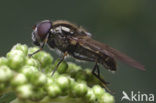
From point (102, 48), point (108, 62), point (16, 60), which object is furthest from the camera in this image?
point (108, 62)

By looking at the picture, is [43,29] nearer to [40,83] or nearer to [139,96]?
[40,83]

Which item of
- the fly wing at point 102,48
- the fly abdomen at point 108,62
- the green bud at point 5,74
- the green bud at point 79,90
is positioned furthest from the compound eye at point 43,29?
the green bud at point 5,74

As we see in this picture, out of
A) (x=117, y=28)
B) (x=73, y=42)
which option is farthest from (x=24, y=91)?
(x=117, y=28)

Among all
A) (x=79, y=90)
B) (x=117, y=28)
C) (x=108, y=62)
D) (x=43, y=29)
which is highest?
(x=117, y=28)

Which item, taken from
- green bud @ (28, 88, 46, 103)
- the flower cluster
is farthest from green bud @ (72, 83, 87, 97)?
green bud @ (28, 88, 46, 103)

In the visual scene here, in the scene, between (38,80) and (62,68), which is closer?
(38,80)

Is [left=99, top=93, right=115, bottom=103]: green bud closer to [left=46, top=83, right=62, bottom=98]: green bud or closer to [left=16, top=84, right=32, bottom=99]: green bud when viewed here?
[left=46, top=83, right=62, bottom=98]: green bud

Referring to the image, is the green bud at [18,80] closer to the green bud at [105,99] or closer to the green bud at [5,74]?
the green bud at [5,74]
